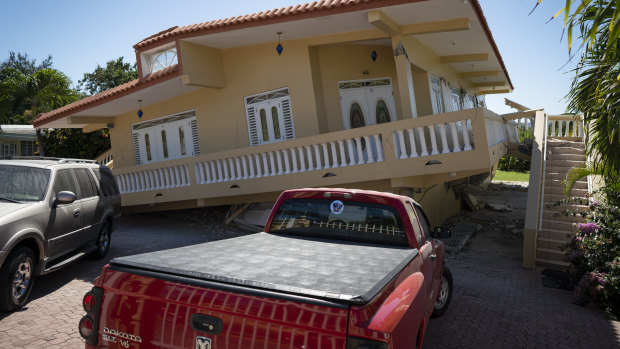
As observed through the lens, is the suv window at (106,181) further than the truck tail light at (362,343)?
Yes

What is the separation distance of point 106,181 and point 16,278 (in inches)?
125

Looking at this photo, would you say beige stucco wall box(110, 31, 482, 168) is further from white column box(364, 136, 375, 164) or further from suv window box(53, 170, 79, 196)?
suv window box(53, 170, 79, 196)

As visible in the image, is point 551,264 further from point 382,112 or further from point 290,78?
point 290,78

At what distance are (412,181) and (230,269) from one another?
6731 mm

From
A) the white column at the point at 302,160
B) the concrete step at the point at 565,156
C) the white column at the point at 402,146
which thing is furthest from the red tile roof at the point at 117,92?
the concrete step at the point at 565,156

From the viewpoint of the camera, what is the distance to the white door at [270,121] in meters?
11.9

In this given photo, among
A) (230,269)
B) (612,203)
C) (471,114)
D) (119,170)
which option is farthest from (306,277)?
(119,170)

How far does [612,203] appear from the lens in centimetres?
794

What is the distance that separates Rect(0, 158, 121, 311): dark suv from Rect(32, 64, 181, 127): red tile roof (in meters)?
3.96

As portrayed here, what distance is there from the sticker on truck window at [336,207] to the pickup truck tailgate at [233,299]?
122 centimetres

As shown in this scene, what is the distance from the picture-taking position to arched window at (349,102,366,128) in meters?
12.1

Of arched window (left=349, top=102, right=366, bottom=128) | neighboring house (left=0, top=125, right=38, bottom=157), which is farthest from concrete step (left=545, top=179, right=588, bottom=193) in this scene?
neighboring house (left=0, top=125, right=38, bottom=157)

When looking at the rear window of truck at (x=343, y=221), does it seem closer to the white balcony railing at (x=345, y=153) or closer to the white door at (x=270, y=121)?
the white balcony railing at (x=345, y=153)

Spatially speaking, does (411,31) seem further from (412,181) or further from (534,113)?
(534,113)
